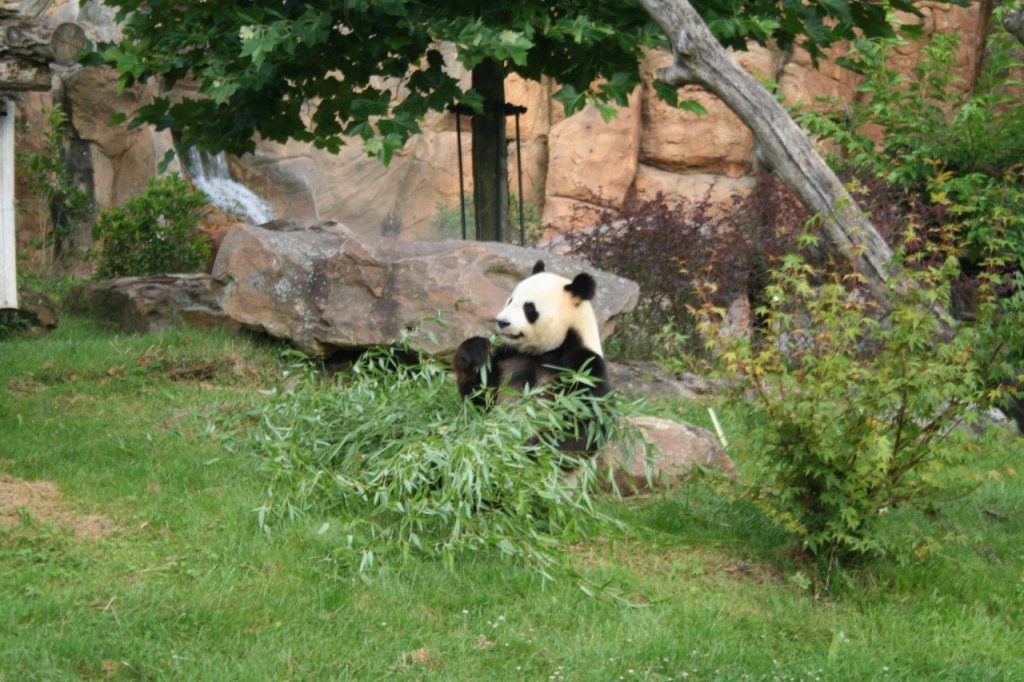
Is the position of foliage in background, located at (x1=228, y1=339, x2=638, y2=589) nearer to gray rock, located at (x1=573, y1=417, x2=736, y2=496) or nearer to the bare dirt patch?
gray rock, located at (x1=573, y1=417, x2=736, y2=496)

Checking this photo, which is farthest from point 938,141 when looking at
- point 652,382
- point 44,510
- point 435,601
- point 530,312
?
point 44,510

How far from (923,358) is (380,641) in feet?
7.94

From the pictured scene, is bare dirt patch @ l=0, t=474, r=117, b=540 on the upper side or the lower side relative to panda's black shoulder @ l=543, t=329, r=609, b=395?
lower

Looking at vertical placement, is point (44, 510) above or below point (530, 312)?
below

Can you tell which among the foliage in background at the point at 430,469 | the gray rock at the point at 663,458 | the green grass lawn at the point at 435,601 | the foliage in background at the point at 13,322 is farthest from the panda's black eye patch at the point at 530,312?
the foliage in background at the point at 13,322

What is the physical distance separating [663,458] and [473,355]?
1165 millimetres

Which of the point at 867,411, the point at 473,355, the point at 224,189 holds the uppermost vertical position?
the point at 224,189

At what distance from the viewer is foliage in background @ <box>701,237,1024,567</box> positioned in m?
4.84

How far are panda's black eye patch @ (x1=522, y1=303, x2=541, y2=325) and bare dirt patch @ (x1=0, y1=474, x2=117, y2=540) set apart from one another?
2167 mm

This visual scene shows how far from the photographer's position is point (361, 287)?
854 centimetres

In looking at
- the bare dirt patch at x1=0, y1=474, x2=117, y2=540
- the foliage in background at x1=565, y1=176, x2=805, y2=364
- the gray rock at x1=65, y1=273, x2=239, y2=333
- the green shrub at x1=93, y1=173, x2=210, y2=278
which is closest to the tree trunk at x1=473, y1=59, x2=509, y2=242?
the foliage in background at x1=565, y1=176, x2=805, y2=364

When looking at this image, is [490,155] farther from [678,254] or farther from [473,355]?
[473,355]

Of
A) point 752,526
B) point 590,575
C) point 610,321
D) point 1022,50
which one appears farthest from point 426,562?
point 1022,50

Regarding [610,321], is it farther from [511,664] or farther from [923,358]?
[511,664]
